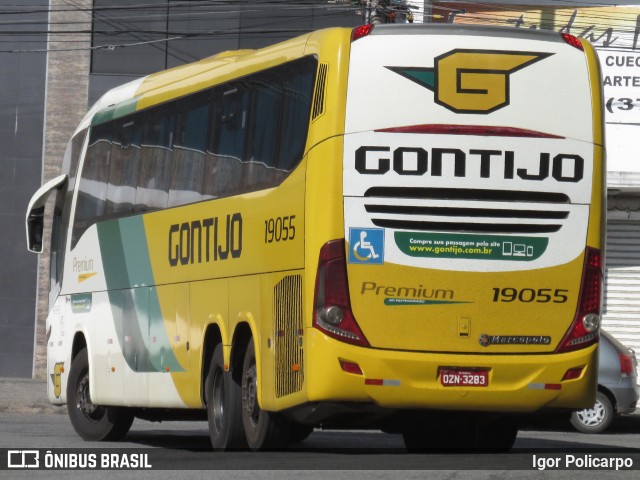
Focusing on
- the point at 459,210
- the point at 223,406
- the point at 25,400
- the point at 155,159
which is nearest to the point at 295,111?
the point at 459,210

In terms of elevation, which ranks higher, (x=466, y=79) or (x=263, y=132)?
(x=466, y=79)

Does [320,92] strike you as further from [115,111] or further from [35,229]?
[35,229]

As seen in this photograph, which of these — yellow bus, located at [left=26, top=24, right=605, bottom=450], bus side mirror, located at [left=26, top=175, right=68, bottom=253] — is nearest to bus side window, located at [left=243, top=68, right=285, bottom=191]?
yellow bus, located at [left=26, top=24, right=605, bottom=450]

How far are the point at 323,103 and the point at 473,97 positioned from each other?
1.17m

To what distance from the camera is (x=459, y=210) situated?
12133mm

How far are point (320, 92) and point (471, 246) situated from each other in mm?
1677

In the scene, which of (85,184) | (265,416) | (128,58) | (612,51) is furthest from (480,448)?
(128,58)

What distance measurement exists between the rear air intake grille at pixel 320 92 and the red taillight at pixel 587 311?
2.40 m

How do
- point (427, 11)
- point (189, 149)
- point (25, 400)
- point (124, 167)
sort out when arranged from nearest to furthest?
1. point (189, 149)
2. point (124, 167)
3. point (25, 400)
4. point (427, 11)

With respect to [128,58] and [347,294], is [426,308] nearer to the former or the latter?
[347,294]

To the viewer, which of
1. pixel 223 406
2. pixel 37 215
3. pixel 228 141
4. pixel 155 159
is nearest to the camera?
pixel 223 406

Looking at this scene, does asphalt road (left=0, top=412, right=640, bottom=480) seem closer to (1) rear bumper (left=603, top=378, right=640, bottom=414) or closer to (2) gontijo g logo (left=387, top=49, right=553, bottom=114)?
(1) rear bumper (left=603, top=378, right=640, bottom=414)

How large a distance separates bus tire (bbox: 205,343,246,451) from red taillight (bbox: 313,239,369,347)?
1943mm

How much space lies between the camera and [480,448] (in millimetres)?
14031
